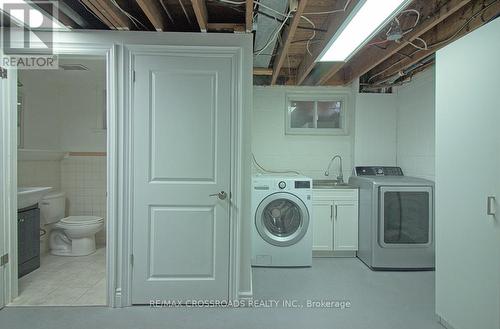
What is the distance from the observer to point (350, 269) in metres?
3.39

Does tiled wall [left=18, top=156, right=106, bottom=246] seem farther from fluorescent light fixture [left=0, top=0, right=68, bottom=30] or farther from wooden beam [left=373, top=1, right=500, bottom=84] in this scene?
wooden beam [left=373, top=1, right=500, bottom=84]

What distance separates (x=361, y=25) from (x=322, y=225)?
2.32 meters

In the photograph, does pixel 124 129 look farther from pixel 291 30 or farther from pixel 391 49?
pixel 391 49

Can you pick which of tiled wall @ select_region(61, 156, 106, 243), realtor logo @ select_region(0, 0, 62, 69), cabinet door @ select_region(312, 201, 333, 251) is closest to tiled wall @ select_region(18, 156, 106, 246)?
tiled wall @ select_region(61, 156, 106, 243)

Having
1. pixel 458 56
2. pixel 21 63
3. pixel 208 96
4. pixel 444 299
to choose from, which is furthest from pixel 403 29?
pixel 21 63

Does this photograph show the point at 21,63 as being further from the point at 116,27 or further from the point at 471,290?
the point at 471,290

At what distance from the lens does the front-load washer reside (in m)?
3.34

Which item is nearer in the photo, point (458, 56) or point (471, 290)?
point (471, 290)

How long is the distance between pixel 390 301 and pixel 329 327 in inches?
30.5

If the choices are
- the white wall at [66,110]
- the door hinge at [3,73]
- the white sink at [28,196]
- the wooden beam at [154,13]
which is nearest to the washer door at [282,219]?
the wooden beam at [154,13]

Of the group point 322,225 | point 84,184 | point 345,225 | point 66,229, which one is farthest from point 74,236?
point 345,225

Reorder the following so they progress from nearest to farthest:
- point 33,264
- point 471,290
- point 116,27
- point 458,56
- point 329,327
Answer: point 471,290, point 458,56, point 329,327, point 116,27, point 33,264

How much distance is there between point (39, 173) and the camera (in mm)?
3738

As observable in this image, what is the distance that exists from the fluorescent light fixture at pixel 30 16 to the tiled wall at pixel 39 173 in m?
1.77
